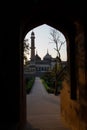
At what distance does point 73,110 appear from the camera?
8.91m

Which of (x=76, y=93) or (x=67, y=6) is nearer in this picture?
(x=67, y=6)

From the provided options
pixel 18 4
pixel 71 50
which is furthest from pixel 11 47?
pixel 71 50

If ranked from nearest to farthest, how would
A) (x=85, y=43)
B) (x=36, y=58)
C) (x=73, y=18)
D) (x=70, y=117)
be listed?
(x=85, y=43) < (x=73, y=18) < (x=70, y=117) < (x=36, y=58)

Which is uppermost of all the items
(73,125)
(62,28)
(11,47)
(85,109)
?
(62,28)

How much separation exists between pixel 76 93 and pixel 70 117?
3.45 ft

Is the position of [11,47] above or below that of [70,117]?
above

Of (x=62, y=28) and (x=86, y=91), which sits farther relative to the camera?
(x=62, y=28)

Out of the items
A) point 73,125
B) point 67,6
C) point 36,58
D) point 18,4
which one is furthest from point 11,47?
point 36,58

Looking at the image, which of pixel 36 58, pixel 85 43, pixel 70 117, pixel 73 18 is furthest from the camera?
pixel 36 58

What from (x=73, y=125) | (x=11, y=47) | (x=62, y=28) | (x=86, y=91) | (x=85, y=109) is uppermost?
(x=62, y=28)

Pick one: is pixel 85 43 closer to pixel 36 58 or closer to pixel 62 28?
pixel 62 28

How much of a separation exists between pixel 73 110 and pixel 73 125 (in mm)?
466

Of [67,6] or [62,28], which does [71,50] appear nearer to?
[62,28]

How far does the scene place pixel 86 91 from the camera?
736 centimetres
